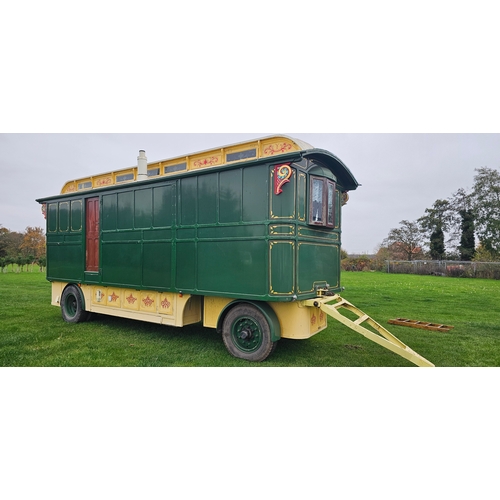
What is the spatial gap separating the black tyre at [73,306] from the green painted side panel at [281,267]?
5.86 meters

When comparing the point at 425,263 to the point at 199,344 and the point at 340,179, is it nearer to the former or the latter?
the point at 340,179

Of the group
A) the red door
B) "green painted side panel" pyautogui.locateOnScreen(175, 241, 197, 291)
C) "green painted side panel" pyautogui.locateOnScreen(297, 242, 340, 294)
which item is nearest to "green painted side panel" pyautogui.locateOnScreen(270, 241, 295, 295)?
"green painted side panel" pyautogui.locateOnScreen(297, 242, 340, 294)

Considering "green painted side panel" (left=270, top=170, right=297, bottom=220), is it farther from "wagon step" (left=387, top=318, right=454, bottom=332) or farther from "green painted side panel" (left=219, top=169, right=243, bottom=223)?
"wagon step" (left=387, top=318, right=454, bottom=332)

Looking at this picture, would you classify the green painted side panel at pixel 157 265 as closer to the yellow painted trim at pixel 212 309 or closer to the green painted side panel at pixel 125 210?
the green painted side panel at pixel 125 210

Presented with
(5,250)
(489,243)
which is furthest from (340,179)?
(5,250)

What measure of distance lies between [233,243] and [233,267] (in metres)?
0.42

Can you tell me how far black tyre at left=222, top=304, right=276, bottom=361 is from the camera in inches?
220

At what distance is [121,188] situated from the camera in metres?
7.71

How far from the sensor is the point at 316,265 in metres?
6.13

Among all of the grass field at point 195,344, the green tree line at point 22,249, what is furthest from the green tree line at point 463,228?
the green tree line at point 22,249

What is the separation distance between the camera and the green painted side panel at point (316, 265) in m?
→ 5.72

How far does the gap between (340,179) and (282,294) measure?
10.1ft

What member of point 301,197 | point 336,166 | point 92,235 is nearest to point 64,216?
point 92,235

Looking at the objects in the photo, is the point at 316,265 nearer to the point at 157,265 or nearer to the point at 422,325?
the point at 157,265
